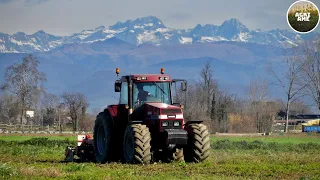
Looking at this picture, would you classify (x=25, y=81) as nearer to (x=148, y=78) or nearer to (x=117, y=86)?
(x=117, y=86)

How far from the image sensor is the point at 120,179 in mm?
16469

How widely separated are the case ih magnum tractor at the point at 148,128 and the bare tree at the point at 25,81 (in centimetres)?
7602

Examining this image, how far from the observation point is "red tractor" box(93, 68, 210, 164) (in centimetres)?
2197

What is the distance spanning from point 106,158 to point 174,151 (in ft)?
9.75

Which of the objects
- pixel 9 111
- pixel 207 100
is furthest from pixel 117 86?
pixel 9 111

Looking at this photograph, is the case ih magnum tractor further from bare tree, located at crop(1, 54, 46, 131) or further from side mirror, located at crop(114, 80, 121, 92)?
bare tree, located at crop(1, 54, 46, 131)

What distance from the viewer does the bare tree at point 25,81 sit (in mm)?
99562

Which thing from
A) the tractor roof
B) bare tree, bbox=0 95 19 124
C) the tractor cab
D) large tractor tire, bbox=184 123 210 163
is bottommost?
large tractor tire, bbox=184 123 210 163

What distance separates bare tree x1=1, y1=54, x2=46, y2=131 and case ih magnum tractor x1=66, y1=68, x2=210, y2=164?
249 ft

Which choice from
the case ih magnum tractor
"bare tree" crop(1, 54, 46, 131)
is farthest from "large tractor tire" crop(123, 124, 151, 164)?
"bare tree" crop(1, 54, 46, 131)

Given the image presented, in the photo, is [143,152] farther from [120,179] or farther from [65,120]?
[65,120]

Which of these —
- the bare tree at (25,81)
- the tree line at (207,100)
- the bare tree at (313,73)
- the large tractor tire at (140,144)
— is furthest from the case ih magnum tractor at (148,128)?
the bare tree at (25,81)

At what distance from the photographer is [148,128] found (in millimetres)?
22328

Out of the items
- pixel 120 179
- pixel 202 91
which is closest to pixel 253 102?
pixel 202 91
